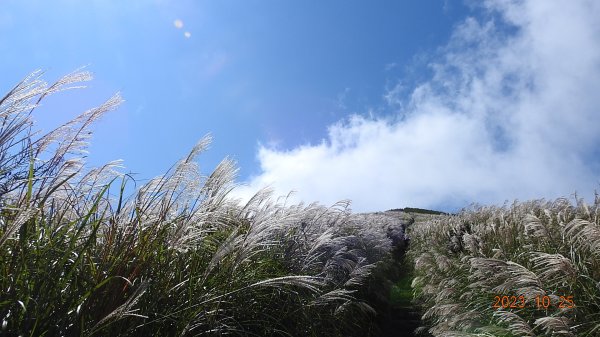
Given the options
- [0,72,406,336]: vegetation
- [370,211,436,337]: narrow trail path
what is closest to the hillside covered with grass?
[0,72,406,336]: vegetation

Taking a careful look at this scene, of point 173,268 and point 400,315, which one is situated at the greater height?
point 400,315

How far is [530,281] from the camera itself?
4129 mm

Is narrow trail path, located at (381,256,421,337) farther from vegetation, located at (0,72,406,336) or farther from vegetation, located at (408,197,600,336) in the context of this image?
vegetation, located at (0,72,406,336)

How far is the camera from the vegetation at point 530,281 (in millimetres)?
4078

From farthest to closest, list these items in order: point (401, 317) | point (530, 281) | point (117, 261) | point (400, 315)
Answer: point (400, 315)
point (401, 317)
point (530, 281)
point (117, 261)

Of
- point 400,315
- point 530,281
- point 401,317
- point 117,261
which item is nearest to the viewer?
point 117,261

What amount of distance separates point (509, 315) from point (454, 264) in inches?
148

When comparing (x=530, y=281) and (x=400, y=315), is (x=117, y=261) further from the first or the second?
(x=400, y=315)

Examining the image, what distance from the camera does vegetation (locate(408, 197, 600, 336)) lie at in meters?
4.08

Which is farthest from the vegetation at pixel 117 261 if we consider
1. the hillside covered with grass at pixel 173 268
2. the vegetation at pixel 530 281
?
the vegetation at pixel 530 281

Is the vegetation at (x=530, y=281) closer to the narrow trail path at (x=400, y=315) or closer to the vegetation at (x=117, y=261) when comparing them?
the narrow trail path at (x=400, y=315)

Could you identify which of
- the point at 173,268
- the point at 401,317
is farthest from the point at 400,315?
the point at 173,268

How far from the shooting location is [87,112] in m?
3.15

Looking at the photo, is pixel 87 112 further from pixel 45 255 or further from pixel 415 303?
pixel 415 303
